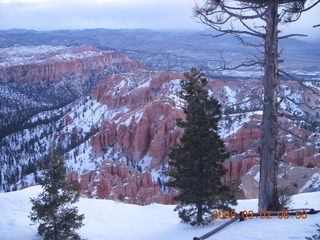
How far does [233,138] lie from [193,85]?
36.5 meters

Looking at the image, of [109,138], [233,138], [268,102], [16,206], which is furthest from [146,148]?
[268,102]

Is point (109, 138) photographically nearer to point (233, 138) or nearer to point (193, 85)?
point (233, 138)

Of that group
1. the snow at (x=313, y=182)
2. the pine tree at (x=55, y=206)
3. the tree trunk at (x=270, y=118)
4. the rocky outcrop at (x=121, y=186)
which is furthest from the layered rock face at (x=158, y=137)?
the tree trunk at (x=270, y=118)

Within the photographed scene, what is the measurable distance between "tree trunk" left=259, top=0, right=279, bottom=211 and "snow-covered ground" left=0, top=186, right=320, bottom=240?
86 cm

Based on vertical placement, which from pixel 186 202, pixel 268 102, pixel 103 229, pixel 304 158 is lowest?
pixel 304 158

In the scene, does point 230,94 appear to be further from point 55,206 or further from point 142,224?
point 55,206

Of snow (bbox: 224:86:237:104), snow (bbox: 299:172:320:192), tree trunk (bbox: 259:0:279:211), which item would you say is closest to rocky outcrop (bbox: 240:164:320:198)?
snow (bbox: 299:172:320:192)

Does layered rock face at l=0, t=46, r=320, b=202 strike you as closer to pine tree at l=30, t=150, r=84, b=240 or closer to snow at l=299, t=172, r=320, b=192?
snow at l=299, t=172, r=320, b=192

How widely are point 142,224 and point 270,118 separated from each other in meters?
8.38

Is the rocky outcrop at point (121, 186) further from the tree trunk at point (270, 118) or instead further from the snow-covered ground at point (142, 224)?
the tree trunk at point (270, 118)

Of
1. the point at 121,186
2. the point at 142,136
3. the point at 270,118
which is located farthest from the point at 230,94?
the point at 270,118

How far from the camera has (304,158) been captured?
35.8 metres

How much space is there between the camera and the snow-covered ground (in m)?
7.41

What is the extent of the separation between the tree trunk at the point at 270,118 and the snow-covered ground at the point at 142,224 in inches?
34.0
